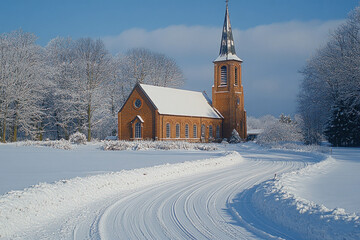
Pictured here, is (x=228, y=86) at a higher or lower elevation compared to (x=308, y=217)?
higher

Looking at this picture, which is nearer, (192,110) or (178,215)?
(178,215)

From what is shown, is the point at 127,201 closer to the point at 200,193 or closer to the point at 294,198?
the point at 200,193

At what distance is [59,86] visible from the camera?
47062 millimetres

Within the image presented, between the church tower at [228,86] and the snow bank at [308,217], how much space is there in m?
46.4

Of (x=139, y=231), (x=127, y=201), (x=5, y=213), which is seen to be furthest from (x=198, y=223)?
(x=5, y=213)

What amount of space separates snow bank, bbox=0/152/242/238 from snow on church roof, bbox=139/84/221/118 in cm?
3142

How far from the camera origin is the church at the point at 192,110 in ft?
149

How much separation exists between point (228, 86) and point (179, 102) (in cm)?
983

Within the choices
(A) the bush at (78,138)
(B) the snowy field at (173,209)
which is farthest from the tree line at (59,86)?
(B) the snowy field at (173,209)

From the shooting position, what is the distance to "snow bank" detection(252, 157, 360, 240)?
5.90 meters

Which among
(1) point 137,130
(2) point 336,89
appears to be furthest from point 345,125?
→ (1) point 137,130

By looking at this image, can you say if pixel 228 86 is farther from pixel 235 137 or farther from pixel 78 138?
pixel 78 138

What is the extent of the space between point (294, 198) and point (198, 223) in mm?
2454

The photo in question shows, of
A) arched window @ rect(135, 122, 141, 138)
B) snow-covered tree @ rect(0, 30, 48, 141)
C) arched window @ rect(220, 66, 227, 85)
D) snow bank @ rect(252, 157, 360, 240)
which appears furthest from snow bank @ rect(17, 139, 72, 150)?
arched window @ rect(220, 66, 227, 85)
